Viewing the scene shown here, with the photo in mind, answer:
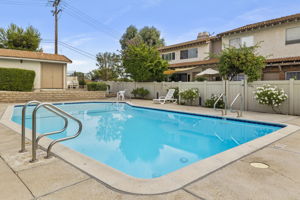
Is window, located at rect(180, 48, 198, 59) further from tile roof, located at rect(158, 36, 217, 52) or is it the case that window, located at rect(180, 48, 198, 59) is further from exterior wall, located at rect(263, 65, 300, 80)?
exterior wall, located at rect(263, 65, 300, 80)

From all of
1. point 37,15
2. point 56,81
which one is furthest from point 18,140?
point 37,15

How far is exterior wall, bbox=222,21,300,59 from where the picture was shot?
15891 millimetres

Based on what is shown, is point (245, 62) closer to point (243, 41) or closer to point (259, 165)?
point (243, 41)

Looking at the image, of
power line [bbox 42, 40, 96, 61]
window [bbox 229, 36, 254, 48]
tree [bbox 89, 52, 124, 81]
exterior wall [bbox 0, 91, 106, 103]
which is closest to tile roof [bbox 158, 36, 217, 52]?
window [bbox 229, 36, 254, 48]

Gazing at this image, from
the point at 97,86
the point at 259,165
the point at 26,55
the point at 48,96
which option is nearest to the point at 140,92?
the point at 97,86

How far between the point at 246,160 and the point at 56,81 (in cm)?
2075

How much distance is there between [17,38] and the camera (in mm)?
29188

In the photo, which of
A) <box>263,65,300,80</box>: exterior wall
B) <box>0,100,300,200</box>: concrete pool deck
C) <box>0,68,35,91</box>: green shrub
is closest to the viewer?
<box>0,100,300,200</box>: concrete pool deck

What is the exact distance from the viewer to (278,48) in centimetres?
1673

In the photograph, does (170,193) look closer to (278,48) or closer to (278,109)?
(278,109)

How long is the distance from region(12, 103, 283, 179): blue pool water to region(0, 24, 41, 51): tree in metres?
26.3

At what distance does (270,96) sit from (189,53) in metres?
15.3

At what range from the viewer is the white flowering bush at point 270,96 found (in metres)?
9.45

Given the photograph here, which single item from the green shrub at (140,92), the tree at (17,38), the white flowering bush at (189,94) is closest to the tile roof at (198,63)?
the green shrub at (140,92)
